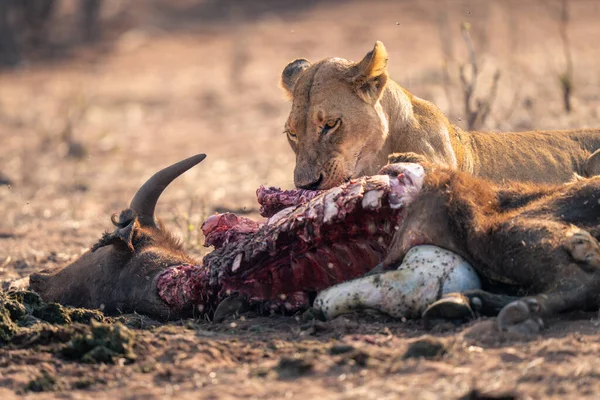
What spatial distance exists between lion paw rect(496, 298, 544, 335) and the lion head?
1.75m

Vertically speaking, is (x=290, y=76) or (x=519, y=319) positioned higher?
(x=290, y=76)

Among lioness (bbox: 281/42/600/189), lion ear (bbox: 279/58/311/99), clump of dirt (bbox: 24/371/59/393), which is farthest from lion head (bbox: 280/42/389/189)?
clump of dirt (bbox: 24/371/59/393)

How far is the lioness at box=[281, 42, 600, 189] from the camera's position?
5453 mm

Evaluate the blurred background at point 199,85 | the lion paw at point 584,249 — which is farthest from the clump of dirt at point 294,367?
the blurred background at point 199,85

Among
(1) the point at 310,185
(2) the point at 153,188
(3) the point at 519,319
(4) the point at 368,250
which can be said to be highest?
(2) the point at 153,188

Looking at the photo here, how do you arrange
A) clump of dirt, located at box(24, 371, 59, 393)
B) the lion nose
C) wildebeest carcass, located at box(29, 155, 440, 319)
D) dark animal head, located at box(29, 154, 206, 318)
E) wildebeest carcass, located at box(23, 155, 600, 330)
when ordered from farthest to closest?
1. the lion nose
2. dark animal head, located at box(29, 154, 206, 318)
3. wildebeest carcass, located at box(29, 155, 440, 319)
4. wildebeest carcass, located at box(23, 155, 600, 330)
5. clump of dirt, located at box(24, 371, 59, 393)

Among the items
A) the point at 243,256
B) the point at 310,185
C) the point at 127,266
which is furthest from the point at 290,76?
the point at 243,256

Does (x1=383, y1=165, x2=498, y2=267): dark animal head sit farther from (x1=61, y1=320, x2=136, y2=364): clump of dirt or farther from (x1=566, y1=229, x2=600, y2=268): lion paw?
(x1=61, y1=320, x2=136, y2=364): clump of dirt

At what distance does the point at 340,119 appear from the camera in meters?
5.54

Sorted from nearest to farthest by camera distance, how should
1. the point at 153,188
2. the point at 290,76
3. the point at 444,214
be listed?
the point at 444,214
the point at 153,188
the point at 290,76

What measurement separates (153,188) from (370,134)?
4.08 feet

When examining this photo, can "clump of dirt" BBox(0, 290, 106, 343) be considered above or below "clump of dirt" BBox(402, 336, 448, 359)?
above

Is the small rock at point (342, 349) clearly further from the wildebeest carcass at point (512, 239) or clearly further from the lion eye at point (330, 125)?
the lion eye at point (330, 125)

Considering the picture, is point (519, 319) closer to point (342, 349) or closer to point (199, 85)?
point (342, 349)
